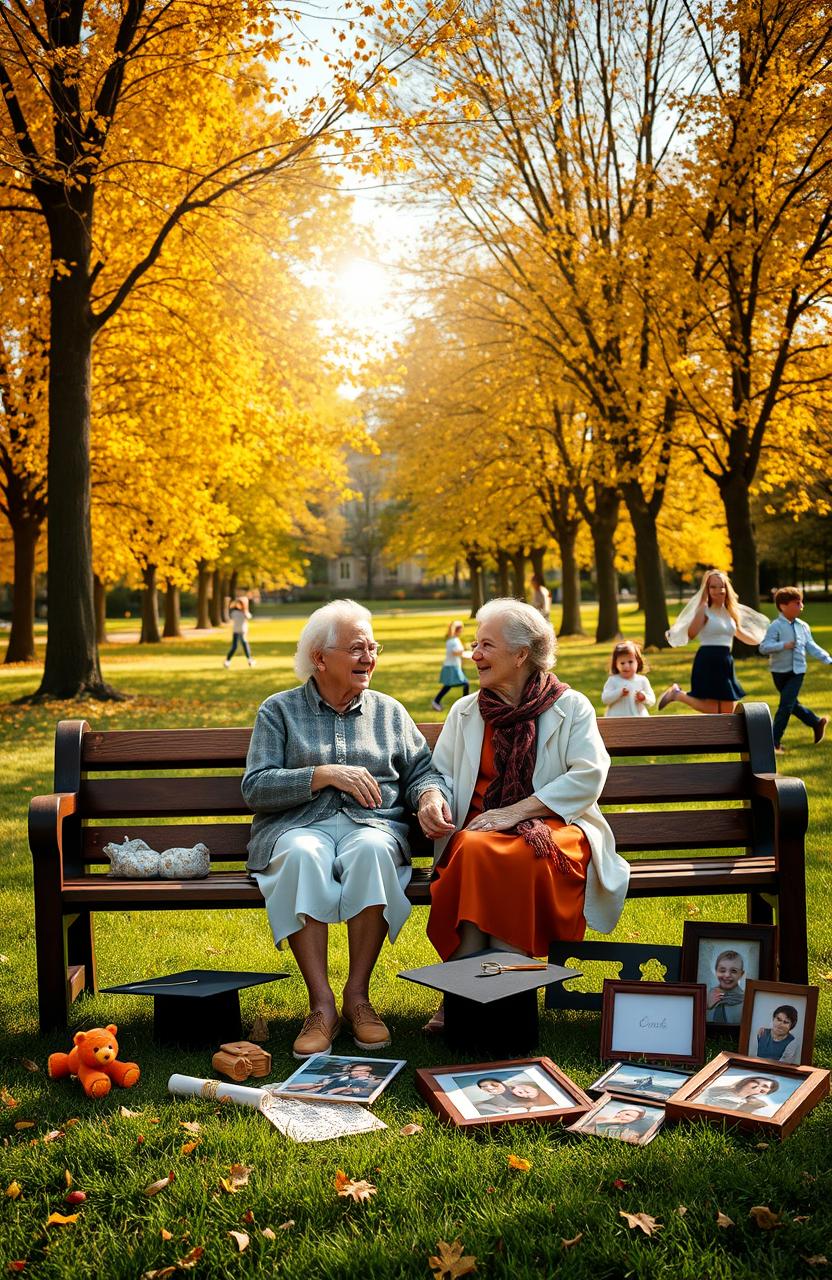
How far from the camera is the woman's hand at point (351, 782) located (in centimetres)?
446

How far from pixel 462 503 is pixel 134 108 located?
15.5m

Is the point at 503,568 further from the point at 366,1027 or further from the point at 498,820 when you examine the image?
the point at 366,1027

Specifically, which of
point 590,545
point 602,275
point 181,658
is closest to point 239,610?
point 181,658

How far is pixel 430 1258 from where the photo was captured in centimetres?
277

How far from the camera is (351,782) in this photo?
14.7 ft

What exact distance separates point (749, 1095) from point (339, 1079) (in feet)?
4.28

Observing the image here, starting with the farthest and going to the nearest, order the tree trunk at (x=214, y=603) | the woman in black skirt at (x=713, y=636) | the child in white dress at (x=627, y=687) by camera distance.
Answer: the tree trunk at (x=214, y=603) < the woman in black skirt at (x=713, y=636) < the child in white dress at (x=627, y=687)

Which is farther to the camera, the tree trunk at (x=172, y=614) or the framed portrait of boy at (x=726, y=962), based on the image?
the tree trunk at (x=172, y=614)

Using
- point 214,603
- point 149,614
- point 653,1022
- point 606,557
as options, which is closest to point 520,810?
point 653,1022

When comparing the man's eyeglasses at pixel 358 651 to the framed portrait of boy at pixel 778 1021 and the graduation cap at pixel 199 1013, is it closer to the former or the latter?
the graduation cap at pixel 199 1013

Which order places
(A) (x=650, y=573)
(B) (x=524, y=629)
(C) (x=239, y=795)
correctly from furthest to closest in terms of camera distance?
(A) (x=650, y=573), (C) (x=239, y=795), (B) (x=524, y=629)

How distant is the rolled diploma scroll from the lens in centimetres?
368

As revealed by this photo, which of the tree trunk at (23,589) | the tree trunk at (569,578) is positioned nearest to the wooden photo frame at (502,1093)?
the tree trunk at (23,589)

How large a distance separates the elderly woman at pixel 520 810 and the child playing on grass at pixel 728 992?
0.43m
